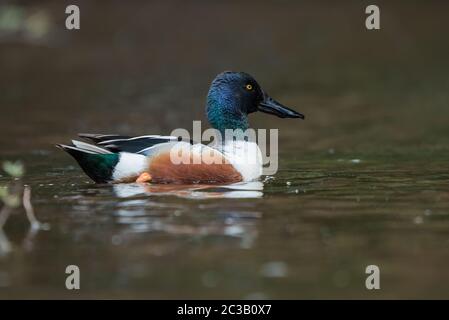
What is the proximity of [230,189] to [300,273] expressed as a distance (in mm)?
3264

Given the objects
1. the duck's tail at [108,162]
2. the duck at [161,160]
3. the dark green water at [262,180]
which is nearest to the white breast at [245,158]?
the duck at [161,160]

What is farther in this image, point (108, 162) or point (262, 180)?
point (262, 180)

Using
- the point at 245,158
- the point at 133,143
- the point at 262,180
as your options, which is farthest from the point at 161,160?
the point at 262,180

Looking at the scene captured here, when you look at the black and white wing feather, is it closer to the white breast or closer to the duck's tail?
the duck's tail

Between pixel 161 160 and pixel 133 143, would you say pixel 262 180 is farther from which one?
pixel 133 143

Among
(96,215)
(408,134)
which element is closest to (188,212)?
(96,215)

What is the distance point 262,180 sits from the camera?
10922mm

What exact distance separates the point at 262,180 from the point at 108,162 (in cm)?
173

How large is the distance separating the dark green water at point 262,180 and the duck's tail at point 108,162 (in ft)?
0.81

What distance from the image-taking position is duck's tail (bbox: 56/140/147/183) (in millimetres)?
10305

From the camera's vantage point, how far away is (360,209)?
9.10 metres

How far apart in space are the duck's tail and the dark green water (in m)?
0.25

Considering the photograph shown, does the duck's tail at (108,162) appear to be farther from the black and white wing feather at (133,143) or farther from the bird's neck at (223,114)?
the bird's neck at (223,114)

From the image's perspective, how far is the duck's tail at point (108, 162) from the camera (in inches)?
406
